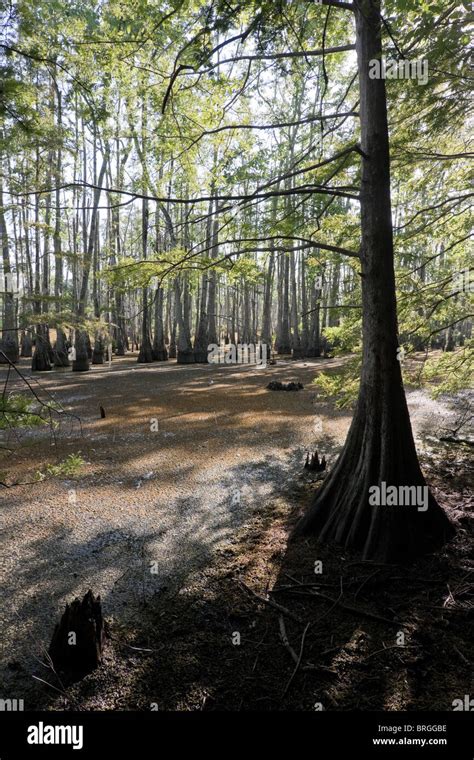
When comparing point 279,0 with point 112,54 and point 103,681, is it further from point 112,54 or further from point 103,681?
point 103,681

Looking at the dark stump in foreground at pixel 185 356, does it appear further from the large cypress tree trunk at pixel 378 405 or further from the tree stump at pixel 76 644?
the tree stump at pixel 76 644

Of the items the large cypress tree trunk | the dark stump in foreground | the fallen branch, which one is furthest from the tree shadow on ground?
the dark stump in foreground

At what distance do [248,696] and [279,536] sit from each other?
2.16 metres

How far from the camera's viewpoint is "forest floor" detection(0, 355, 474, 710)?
2.80 m

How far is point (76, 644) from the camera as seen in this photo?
298cm

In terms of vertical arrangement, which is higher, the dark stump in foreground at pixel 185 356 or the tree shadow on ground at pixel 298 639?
the dark stump in foreground at pixel 185 356

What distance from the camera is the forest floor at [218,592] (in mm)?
2797

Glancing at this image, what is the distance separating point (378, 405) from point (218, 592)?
2.54 meters

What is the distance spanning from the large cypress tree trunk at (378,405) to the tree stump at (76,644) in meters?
2.62

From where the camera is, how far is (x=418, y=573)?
12.8 feet

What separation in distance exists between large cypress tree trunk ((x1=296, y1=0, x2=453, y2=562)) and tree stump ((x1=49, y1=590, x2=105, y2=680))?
2622 millimetres

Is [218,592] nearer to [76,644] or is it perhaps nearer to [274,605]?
[274,605]

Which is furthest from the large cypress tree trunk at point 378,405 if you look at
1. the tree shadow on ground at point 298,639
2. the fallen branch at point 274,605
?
the fallen branch at point 274,605

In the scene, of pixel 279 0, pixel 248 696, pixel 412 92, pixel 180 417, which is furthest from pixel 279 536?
pixel 180 417
